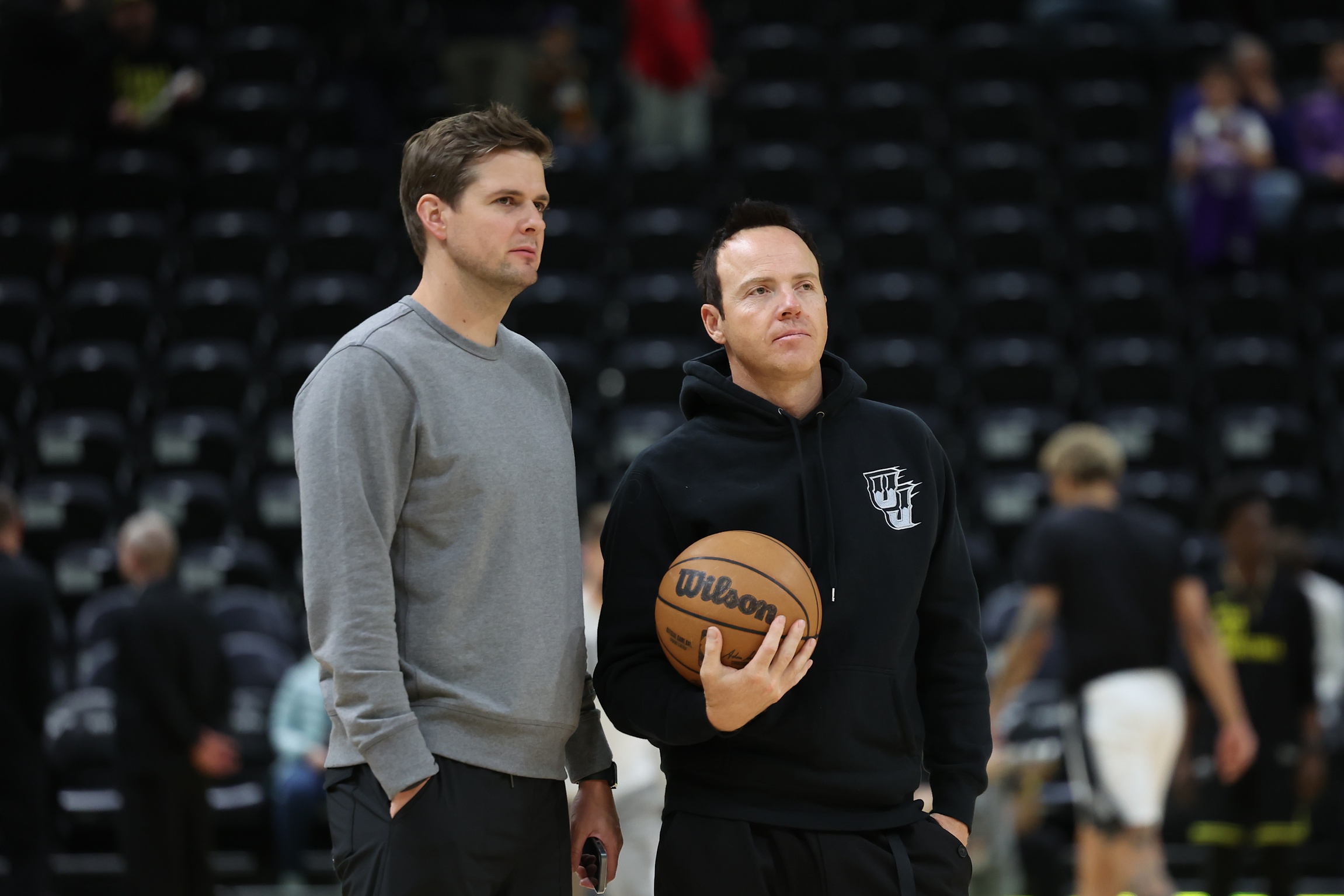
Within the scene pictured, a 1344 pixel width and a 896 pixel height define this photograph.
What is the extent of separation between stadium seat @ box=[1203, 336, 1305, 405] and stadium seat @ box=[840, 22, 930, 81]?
3.40 meters

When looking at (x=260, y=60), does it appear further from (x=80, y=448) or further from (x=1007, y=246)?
(x=1007, y=246)

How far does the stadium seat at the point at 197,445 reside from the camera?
25.8ft

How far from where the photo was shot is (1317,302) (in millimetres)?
8773

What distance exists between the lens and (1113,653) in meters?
5.43

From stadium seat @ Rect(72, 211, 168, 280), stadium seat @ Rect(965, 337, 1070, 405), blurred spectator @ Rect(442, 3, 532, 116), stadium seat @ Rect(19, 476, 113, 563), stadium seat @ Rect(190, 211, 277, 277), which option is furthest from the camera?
blurred spectator @ Rect(442, 3, 532, 116)

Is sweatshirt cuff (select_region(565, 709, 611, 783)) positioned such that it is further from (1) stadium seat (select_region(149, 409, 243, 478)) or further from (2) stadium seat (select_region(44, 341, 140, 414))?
(2) stadium seat (select_region(44, 341, 140, 414))

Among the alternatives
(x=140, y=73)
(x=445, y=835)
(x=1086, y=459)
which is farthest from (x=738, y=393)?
(x=140, y=73)

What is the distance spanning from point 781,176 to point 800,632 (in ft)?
23.6

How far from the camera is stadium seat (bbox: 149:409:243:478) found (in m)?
7.88

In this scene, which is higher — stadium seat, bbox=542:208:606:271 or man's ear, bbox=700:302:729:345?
stadium seat, bbox=542:208:606:271

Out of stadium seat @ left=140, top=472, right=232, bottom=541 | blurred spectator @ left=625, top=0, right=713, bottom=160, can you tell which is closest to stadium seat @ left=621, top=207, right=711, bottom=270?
blurred spectator @ left=625, top=0, right=713, bottom=160

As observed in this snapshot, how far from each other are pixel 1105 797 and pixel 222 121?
304 inches

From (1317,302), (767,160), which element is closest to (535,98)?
(767,160)
